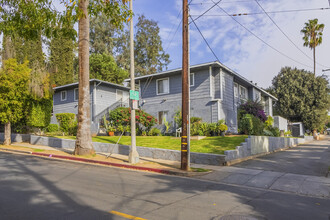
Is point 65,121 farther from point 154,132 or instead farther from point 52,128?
point 154,132

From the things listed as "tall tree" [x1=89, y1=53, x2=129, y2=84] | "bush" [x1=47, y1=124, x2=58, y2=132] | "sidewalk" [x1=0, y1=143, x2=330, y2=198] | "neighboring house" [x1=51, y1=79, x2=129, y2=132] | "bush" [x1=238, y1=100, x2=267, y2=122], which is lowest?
"sidewalk" [x1=0, y1=143, x2=330, y2=198]

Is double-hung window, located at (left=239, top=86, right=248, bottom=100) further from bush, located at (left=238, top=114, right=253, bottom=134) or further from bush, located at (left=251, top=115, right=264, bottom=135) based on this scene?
bush, located at (left=238, top=114, right=253, bottom=134)

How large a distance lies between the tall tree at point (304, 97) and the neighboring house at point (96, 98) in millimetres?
25292

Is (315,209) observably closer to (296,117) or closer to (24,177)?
(24,177)

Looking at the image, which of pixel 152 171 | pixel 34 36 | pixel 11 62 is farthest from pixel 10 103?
pixel 152 171

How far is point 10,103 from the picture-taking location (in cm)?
1898

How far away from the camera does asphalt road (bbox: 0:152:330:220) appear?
516cm

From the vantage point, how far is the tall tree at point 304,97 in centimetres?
3947

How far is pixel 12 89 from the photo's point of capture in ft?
61.0

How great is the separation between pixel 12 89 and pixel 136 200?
53.9ft

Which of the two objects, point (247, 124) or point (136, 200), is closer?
point (136, 200)

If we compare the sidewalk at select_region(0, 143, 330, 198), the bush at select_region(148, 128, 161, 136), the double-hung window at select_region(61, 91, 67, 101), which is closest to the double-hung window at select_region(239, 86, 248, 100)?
the bush at select_region(148, 128, 161, 136)

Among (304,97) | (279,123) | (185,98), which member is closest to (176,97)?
(185,98)

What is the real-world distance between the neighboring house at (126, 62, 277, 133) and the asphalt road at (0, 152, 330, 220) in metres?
13.8
